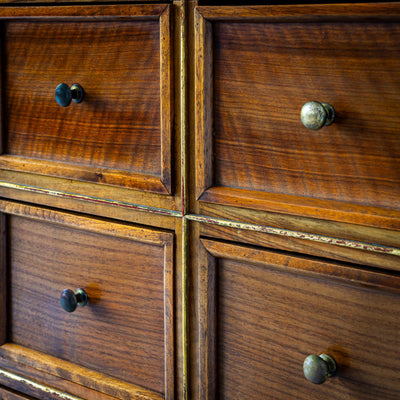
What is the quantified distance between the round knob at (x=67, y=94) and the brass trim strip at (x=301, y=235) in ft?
0.61

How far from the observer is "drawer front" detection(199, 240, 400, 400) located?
48 cm

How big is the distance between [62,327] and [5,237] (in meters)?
0.14

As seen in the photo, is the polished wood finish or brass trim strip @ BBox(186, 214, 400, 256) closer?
brass trim strip @ BBox(186, 214, 400, 256)

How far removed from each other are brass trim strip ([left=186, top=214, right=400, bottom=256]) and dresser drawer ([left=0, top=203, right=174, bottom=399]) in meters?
0.06

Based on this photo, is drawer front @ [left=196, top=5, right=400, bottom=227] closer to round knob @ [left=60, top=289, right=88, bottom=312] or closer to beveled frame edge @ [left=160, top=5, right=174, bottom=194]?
beveled frame edge @ [left=160, top=5, right=174, bottom=194]

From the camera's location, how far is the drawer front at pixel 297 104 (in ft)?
1.46

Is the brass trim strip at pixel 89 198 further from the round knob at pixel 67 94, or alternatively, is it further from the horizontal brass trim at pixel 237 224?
the round knob at pixel 67 94

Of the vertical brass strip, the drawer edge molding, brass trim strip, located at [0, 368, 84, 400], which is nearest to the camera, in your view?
the drawer edge molding

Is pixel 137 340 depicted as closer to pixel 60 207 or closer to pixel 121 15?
pixel 60 207

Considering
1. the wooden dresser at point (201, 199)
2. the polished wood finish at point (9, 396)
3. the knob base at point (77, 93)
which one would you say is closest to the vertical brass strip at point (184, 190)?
the wooden dresser at point (201, 199)

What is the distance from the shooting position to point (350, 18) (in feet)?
1.45

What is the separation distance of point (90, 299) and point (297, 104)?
0.34 metres

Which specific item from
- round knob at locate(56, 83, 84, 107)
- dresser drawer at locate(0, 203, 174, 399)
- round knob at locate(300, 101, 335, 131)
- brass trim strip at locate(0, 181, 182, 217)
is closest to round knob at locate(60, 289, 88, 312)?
dresser drawer at locate(0, 203, 174, 399)

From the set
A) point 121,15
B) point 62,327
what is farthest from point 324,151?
point 62,327
